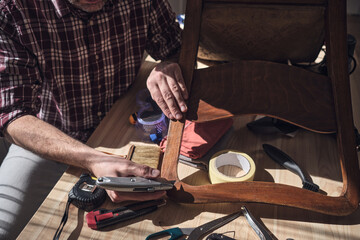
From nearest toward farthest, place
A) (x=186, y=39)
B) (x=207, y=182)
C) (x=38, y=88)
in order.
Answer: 1. (x=207, y=182)
2. (x=186, y=39)
3. (x=38, y=88)

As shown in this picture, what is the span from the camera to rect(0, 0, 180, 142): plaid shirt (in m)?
0.94

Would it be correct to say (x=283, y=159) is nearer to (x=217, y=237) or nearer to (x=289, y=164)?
(x=289, y=164)

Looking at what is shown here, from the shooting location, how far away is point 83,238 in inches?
26.7

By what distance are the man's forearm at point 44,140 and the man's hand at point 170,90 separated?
0.82 ft

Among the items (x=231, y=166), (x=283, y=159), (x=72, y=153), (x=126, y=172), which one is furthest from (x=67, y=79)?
(x=283, y=159)

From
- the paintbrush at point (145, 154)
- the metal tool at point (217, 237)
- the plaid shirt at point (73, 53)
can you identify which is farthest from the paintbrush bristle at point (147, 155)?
the plaid shirt at point (73, 53)

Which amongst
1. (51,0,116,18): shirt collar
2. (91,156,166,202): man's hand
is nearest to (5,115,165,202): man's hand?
(91,156,166,202): man's hand

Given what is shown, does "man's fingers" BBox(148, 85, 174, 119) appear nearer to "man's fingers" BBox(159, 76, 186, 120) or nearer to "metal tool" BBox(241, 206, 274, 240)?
"man's fingers" BBox(159, 76, 186, 120)

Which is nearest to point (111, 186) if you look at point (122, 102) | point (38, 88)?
point (122, 102)

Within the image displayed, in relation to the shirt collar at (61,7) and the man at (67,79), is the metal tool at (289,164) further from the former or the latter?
the shirt collar at (61,7)

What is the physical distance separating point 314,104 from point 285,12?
323mm

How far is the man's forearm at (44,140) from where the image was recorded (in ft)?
2.76

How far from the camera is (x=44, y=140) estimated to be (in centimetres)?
89

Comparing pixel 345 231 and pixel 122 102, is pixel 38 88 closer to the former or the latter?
pixel 122 102
